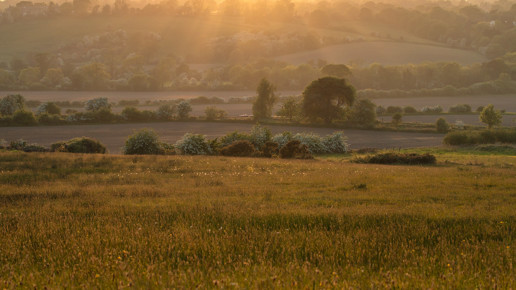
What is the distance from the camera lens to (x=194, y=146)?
40.4 metres

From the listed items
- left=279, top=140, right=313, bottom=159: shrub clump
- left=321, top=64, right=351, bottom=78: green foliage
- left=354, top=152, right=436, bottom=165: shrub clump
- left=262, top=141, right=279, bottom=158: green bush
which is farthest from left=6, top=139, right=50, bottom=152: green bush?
left=321, top=64, right=351, bottom=78: green foliage

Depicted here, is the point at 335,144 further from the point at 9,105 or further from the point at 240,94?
the point at 240,94

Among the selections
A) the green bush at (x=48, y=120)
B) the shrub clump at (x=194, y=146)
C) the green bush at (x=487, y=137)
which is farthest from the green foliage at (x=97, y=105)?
the green bush at (x=487, y=137)

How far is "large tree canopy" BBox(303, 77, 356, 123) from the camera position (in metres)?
71.9

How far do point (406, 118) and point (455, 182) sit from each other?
70.4 m

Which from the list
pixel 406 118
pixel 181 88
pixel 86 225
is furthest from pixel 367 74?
pixel 86 225

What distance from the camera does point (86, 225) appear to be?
28.1ft

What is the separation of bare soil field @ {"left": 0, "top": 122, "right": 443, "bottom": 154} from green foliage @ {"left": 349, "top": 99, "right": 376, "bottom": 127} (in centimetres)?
377

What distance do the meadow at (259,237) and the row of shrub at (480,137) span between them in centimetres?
3693

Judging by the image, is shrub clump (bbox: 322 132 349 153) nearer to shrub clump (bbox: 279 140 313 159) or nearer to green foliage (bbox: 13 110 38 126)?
shrub clump (bbox: 279 140 313 159)

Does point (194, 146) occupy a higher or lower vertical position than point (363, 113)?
lower

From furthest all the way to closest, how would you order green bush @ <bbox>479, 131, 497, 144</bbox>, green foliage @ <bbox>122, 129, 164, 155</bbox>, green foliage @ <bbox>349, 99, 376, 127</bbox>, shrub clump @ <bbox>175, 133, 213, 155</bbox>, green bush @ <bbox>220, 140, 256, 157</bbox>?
green foliage @ <bbox>349, 99, 376, 127</bbox>, green bush @ <bbox>479, 131, 497, 144</bbox>, shrub clump @ <bbox>175, 133, 213, 155</bbox>, green foliage @ <bbox>122, 129, 164, 155</bbox>, green bush @ <bbox>220, 140, 256, 157</bbox>

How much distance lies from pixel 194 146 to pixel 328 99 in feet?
123

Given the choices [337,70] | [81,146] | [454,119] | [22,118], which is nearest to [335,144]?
[81,146]
